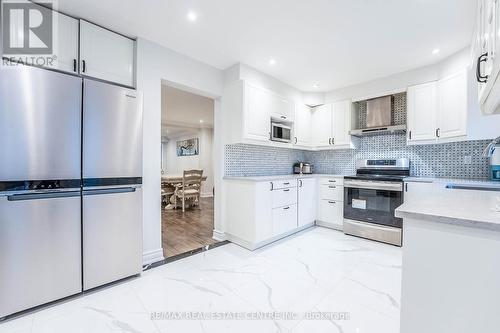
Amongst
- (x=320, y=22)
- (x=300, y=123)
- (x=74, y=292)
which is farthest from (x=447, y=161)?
(x=74, y=292)

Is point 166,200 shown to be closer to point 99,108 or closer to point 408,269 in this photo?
point 99,108

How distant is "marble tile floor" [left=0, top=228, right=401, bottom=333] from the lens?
1.52 meters

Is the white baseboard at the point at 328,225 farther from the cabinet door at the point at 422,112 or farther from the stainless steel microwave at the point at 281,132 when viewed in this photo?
the cabinet door at the point at 422,112

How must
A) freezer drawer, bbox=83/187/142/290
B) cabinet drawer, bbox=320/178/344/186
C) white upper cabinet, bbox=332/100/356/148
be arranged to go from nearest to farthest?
freezer drawer, bbox=83/187/142/290, cabinet drawer, bbox=320/178/344/186, white upper cabinet, bbox=332/100/356/148

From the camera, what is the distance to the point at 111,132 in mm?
1964

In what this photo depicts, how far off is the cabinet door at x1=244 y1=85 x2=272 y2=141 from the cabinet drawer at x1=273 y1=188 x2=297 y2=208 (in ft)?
2.69

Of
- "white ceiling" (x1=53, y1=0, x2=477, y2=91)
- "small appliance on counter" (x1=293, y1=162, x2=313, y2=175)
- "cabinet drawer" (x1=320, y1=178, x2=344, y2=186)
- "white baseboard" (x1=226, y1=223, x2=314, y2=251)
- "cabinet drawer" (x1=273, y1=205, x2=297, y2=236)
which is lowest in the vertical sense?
"white baseboard" (x1=226, y1=223, x2=314, y2=251)

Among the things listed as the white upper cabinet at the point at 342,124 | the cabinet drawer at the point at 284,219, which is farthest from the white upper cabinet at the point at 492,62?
the white upper cabinet at the point at 342,124

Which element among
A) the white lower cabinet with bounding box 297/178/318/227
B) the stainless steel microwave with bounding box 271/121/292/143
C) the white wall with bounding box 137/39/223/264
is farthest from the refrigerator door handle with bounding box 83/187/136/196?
the white lower cabinet with bounding box 297/178/318/227

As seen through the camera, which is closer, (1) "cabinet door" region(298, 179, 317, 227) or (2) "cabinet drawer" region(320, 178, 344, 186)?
(1) "cabinet door" region(298, 179, 317, 227)

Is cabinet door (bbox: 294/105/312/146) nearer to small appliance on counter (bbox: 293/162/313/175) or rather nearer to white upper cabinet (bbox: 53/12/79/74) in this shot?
small appliance on counter (bbox: 293/162/313/175)

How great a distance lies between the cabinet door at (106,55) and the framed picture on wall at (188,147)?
19.0 ft

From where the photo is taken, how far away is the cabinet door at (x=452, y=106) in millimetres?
2566

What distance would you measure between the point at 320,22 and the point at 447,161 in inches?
104
